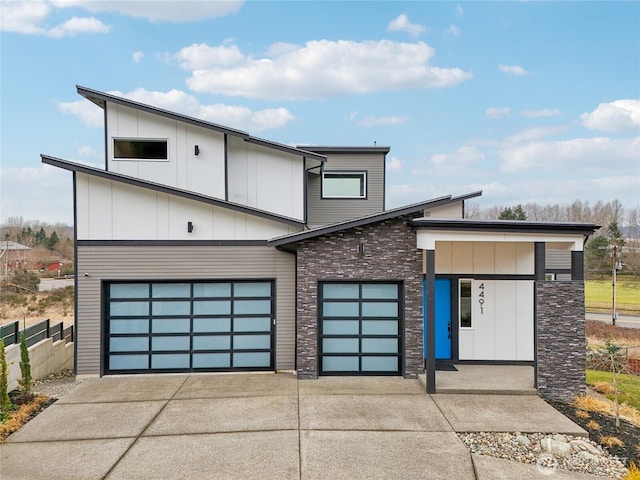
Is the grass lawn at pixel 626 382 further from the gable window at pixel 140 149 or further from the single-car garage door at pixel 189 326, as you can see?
the gable window at pixel 140 149

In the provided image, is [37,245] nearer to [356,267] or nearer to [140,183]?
[140,183]

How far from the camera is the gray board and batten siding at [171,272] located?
9.51 meters

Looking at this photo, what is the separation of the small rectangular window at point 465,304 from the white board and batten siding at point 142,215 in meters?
5.60

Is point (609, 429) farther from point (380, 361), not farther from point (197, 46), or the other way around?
point (197, 46)

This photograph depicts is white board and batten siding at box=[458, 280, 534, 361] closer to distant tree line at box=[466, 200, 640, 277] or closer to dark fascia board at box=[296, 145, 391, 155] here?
dark fascia board at box=[296, 145, 391, 155]

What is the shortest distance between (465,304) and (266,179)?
255 inches

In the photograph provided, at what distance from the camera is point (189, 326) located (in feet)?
32.1

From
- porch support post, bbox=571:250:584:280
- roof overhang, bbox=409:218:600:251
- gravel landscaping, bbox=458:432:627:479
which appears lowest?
gravel landscaping, bbox=458:432:627:479

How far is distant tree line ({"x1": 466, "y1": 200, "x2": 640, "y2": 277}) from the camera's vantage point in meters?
36.3

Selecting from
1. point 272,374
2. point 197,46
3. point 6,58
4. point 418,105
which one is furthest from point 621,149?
point 6,58

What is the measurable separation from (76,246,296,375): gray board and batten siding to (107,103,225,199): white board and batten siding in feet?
6.57

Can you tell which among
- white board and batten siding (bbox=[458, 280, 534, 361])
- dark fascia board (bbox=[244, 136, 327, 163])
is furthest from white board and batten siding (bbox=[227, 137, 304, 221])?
white board and batten siding (bbox=[458, 280, 534, 361])

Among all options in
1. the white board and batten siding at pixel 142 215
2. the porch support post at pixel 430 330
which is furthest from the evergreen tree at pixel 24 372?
the porch support post at pixel 430 330

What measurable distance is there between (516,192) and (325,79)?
3732 cm
